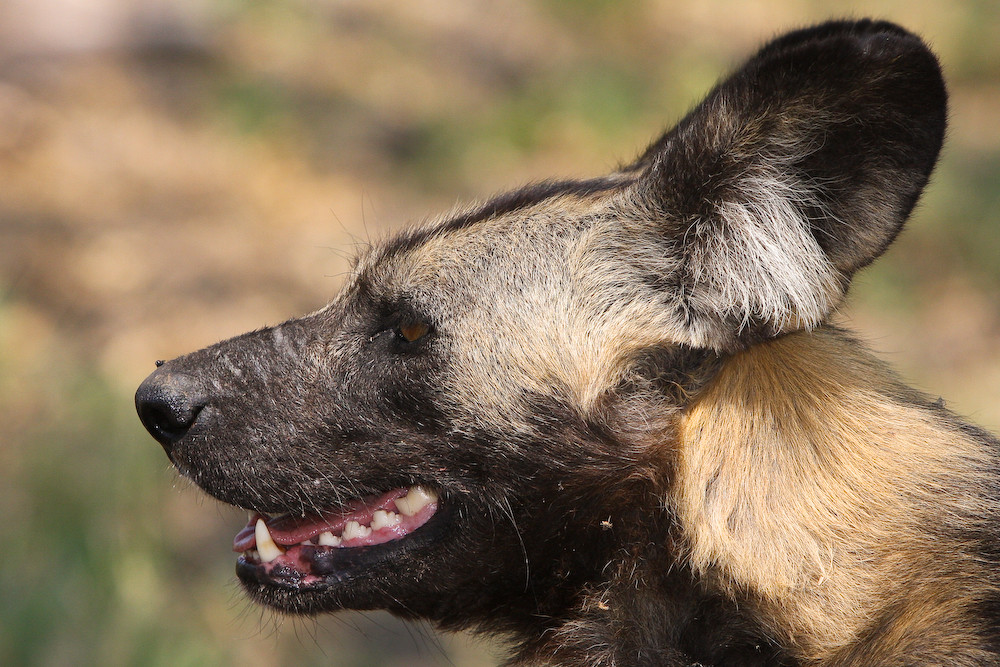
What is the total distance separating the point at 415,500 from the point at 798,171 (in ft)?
4.36

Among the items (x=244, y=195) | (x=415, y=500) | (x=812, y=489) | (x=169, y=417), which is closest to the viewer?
(x=812, y=489)

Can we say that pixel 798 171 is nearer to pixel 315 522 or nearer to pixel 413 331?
pixel 413 331

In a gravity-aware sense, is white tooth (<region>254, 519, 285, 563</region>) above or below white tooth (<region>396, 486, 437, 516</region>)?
below

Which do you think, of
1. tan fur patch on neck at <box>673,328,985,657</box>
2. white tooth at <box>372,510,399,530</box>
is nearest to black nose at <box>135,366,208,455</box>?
white tooth at <box>372,510,399,530</box>

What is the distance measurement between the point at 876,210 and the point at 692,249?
462 millimetres

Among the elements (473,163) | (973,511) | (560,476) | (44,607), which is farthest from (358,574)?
(473,163)

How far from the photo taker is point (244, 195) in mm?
8070

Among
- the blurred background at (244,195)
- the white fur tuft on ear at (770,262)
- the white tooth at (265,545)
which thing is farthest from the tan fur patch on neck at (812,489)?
the blurred background at (244,195)

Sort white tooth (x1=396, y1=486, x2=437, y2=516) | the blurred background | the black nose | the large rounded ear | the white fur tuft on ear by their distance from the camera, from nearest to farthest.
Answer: the large rounded ear < the white fur tuft on ear < white tooth (x1=396, y1=486, x2=437, y2=516) < the black nose < the blurred background

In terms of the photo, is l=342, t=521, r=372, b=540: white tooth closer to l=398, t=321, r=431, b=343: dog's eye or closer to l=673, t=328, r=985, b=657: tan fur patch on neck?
l=398, t=321, r=431, b=343: dog's eye

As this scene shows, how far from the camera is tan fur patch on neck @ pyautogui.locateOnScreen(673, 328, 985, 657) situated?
2.43 m

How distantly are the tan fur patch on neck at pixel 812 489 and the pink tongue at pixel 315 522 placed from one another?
0.82 m

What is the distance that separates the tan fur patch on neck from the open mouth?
2.45ft

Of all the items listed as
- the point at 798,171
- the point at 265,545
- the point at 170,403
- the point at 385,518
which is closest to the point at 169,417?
the point at 170,403
